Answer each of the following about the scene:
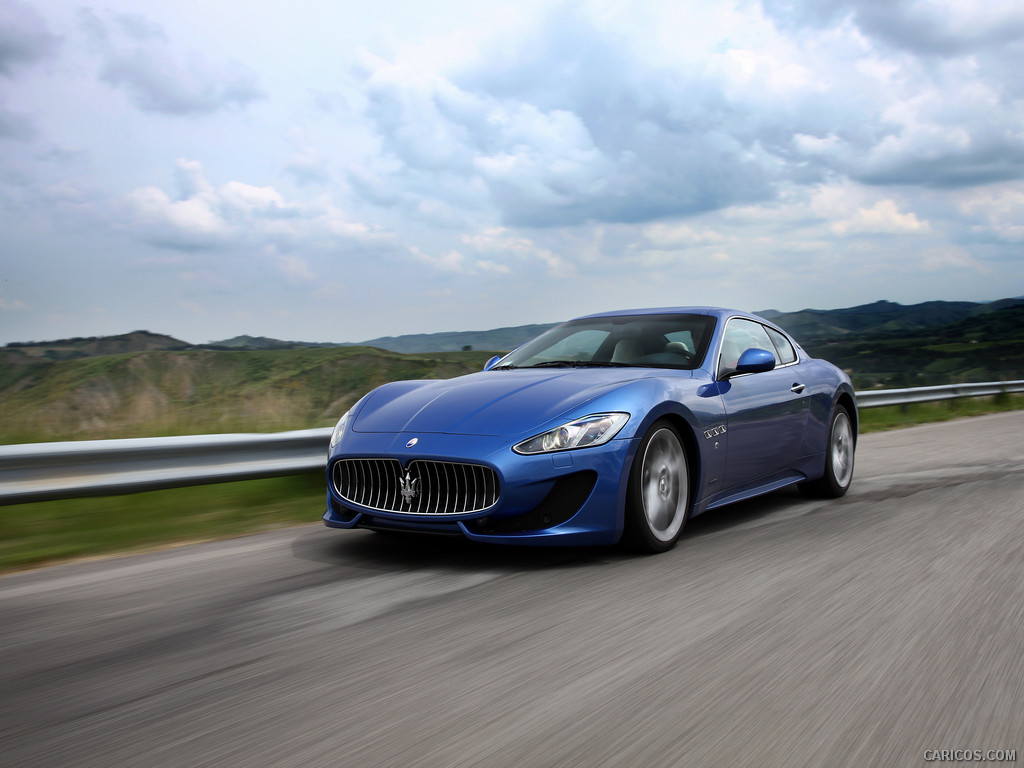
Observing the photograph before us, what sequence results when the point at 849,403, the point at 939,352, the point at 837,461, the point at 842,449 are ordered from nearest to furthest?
1. the point at 837,461
2. the point at 842,449
3. the point at 849,403
4. the point at 939,352

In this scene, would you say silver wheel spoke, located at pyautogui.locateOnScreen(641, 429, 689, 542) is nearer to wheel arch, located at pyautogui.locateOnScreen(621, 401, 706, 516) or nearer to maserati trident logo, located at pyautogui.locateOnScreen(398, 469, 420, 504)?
wheel arch, located at pyautogui.locateOnScreen(621, 401, 706, 516)

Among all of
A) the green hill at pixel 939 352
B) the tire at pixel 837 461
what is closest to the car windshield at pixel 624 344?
the tire at pixel 837 461

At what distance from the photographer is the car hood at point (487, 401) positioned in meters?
4.41

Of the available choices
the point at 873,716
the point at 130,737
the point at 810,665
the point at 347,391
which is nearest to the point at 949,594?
the point at 810,665

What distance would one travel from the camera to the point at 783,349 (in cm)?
659

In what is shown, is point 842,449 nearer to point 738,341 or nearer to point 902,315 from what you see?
point 738,341

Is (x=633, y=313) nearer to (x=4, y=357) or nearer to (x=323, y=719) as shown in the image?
(x=323, y=719)

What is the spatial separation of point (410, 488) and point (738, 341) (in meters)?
2.67

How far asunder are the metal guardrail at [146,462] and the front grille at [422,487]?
1.68 metres

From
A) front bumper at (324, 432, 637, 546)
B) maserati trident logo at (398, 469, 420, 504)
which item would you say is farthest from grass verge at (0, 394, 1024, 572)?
front bumper at (324, 432, 637, 546)

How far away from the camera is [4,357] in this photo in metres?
11.8

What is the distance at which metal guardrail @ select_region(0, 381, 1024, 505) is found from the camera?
16.4 feet

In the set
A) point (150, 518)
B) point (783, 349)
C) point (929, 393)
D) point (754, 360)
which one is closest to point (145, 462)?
point (150, 518)

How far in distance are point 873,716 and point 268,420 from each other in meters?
7.12
